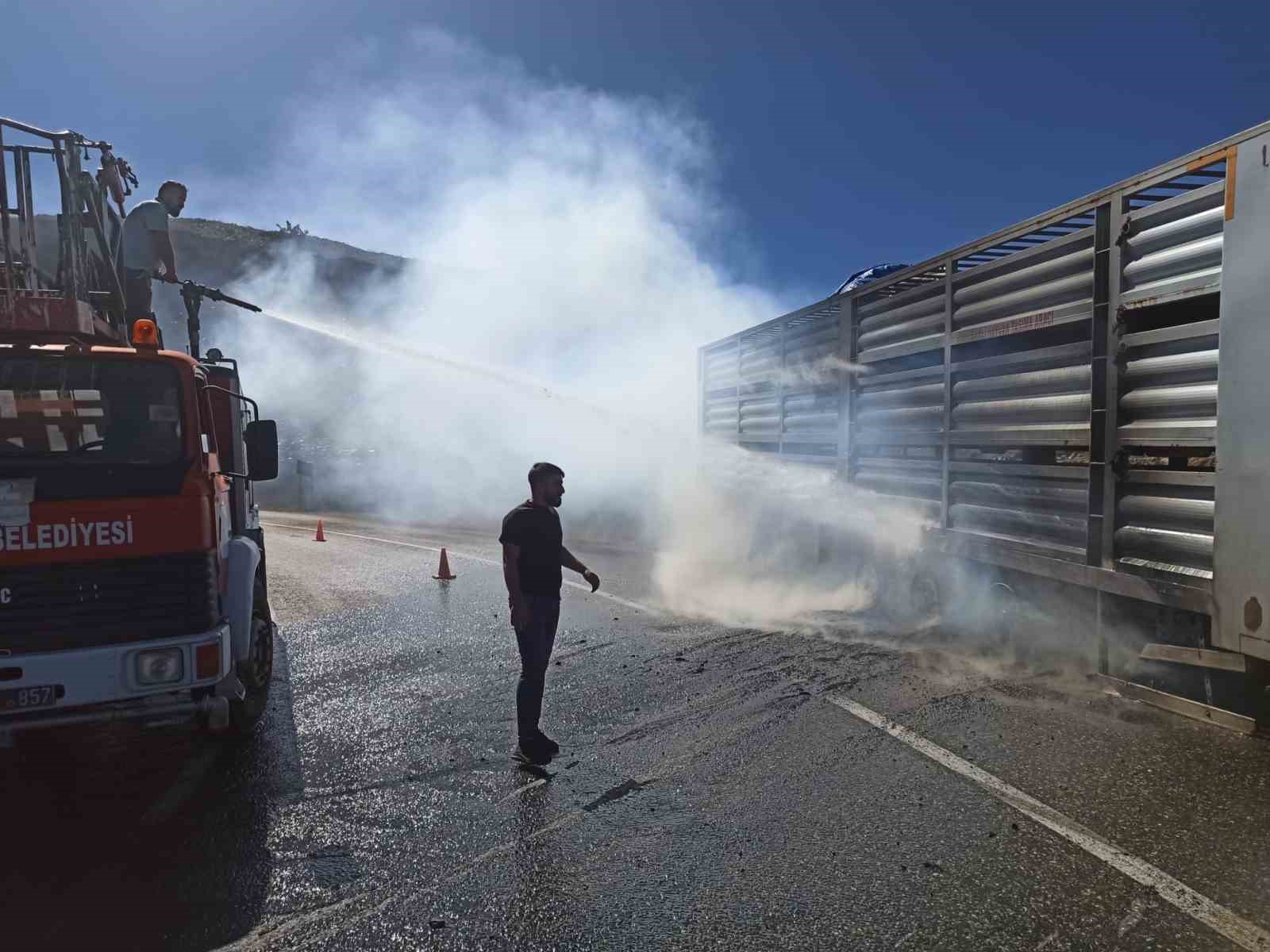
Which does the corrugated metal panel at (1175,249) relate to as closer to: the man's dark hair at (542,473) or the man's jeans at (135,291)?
the man's dark hair at (542,473)

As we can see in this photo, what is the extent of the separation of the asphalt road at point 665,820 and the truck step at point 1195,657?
389 mm

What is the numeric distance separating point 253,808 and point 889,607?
619 cm

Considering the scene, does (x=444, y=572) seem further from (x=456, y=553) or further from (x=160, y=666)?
(x=160, y=666)

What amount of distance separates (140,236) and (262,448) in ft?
8.23

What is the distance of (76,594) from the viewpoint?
3.75 m

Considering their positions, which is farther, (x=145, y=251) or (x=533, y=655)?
(x=145, y=251)

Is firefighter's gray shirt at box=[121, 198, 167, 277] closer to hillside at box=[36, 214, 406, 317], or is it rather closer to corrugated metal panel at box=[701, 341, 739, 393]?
corrugated metal panel at box=[701, 341, 739, 393]

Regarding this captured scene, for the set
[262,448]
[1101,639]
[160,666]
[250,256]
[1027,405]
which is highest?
[250,256]

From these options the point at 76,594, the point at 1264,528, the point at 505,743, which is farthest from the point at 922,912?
the point at 76,594

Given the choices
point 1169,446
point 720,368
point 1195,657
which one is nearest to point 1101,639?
Result: point 1195,657

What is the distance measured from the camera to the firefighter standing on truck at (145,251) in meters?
6.25

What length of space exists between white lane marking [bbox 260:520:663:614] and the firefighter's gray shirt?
5.55 metres

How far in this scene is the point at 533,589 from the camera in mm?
4777

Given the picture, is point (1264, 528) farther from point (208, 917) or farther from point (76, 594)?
point (76, 594)
